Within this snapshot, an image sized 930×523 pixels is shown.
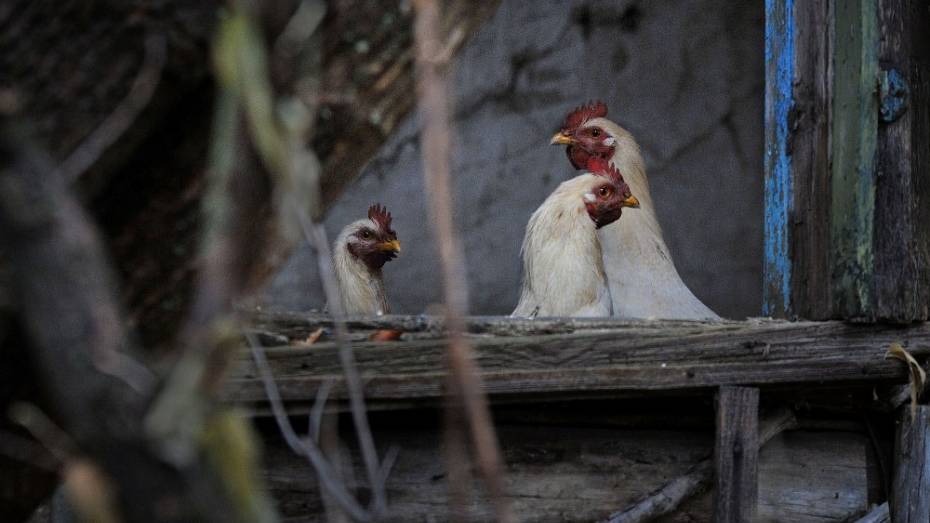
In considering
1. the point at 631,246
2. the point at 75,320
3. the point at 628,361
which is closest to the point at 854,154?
the point at 628,361

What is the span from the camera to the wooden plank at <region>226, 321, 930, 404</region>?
130 inches

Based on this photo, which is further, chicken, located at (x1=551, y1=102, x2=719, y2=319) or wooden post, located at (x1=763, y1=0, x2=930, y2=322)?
chicken, located at (x1=551, y1=102, x2=719, y2=319)

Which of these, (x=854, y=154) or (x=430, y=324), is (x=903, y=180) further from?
(x=430, y=324)

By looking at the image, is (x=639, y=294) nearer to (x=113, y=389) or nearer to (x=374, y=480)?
(x=374, y=480)

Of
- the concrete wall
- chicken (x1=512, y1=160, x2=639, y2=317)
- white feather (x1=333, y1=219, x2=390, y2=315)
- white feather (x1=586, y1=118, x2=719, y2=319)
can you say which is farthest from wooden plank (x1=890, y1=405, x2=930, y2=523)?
the concrete wall

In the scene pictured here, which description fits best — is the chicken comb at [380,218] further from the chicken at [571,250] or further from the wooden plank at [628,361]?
the wooden plank at [628,361]

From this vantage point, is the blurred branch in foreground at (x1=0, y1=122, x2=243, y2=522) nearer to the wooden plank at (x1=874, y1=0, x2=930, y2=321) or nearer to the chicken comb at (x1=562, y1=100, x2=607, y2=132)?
the wooden plank at (x1=874, y1=0, x2=930, y2=321)

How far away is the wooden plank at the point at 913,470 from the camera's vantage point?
375 centimetres

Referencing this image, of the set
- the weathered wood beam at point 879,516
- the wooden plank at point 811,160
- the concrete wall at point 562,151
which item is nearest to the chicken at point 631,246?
the wooden plank at point 811,160

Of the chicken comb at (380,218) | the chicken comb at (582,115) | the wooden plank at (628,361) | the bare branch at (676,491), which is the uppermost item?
the chicken comb at (582,115)

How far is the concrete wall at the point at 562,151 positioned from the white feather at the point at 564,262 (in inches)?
83.2

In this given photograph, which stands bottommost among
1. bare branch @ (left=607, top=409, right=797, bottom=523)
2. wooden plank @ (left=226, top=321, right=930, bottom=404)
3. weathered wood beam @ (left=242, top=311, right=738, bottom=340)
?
bare branch @ (left=607, top=409, right=797, bottom=523)

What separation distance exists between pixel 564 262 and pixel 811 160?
989 mm

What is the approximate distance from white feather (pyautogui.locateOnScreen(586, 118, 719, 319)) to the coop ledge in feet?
3.05
